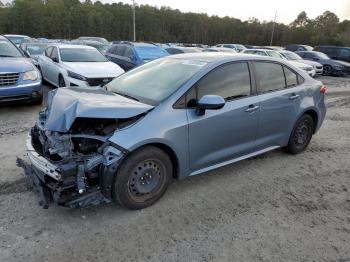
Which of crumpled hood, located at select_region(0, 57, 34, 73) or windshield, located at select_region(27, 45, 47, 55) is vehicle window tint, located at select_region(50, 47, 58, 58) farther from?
windshield, located at select_region(27, 45, 47, 55)

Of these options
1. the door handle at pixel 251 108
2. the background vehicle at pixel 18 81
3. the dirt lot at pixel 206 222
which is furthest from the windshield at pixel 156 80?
the background vehicle at pixel 18 81

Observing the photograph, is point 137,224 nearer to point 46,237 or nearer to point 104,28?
point 46,237

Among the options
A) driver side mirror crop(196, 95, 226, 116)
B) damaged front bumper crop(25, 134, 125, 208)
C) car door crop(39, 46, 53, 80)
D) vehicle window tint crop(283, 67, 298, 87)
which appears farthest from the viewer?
car door crop(39, 46, 53, 80)

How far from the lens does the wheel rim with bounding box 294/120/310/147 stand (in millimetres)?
5134

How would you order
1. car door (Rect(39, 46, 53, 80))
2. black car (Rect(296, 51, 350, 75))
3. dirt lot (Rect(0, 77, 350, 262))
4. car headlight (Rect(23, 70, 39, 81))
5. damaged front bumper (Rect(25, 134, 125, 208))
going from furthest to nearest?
black car (Rect(296, 51, 350, 75)), car door (Rect(39, 46, 53, 80)), car headlight (Rect(23, 70, 39, 81)), damaged front bumper (Rect(25, 134, 125, 208)), dirt lot (Rect(0, 77, 350, 262))

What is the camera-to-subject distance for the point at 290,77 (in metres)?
4.89

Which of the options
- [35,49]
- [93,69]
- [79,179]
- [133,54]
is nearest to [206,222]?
[79,179]

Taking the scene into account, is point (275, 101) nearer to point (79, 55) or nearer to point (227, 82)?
point (227, 82)

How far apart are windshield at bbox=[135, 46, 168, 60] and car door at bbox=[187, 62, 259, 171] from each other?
27.0 feet

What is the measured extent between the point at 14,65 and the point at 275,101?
5.48 metres

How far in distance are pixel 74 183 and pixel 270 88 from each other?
286cm

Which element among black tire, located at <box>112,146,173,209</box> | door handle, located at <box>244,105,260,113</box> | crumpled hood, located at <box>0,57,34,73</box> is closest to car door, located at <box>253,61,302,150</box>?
door handle, located at <box>244,105,260,113</box>

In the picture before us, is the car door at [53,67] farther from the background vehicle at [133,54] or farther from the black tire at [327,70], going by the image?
the black tire at [327,70]

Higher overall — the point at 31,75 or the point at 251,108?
the point at 251,108
